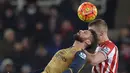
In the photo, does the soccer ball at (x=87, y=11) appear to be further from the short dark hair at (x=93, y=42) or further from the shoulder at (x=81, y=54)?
the shoulder at (x=81, y=54)

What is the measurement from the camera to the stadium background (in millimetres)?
13938

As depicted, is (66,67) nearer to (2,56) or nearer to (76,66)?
(76,66)

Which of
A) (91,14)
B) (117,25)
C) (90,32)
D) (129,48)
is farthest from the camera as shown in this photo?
(117,25)

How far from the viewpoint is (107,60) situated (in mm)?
8578

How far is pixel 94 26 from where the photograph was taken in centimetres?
865

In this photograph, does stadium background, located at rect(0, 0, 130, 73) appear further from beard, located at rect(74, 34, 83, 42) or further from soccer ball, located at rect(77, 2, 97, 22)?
beard, located at rect(74, 34, 83, 42)

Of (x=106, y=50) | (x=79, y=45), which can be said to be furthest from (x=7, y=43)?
(x=79, y=45)

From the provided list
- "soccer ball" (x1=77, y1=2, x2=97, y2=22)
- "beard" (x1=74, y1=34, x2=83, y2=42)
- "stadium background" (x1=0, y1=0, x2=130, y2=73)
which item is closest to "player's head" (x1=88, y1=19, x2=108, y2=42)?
"beard" (x1=74, y1=34, x2=83, y2=42)

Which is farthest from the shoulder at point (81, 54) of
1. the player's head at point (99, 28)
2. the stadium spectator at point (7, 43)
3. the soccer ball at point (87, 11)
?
the stadium spectator at point (7, 43)

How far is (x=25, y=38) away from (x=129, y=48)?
2560 mm

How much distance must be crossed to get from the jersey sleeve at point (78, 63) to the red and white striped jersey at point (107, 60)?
22.1 inches

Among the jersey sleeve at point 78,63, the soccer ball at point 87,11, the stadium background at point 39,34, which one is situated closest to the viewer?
the jersey sleeve at point 78,63

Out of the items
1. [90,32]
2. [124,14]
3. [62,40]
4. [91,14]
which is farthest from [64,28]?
[90,32]

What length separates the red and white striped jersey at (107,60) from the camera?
8.55 m
